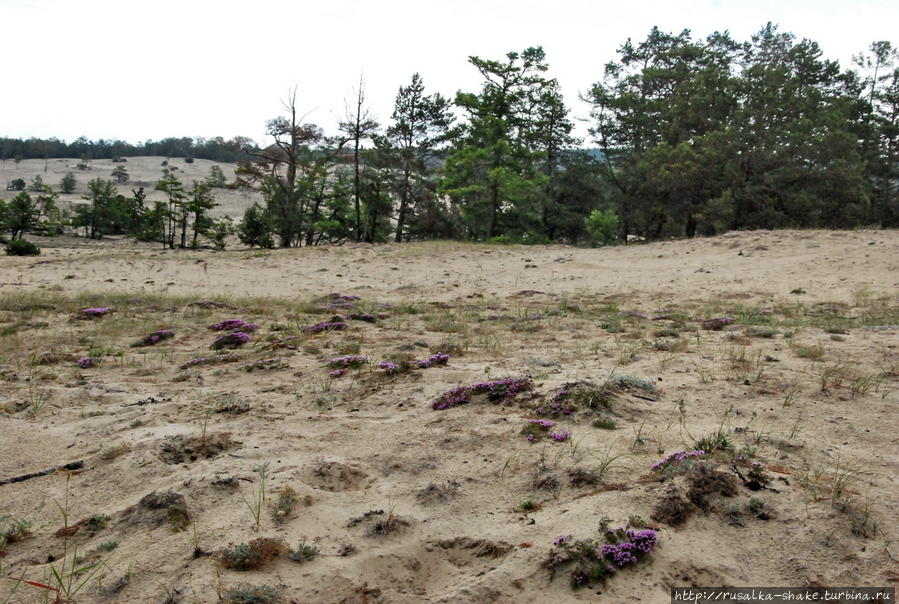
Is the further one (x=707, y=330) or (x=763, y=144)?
(x=763, y=144)

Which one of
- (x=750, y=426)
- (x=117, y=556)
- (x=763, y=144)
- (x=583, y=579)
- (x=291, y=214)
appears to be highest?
(x=763, y=144)

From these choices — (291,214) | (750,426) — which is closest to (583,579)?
(750,426)

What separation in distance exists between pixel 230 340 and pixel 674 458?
5.88m

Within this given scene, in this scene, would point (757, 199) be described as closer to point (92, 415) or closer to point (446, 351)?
point (446, 351)

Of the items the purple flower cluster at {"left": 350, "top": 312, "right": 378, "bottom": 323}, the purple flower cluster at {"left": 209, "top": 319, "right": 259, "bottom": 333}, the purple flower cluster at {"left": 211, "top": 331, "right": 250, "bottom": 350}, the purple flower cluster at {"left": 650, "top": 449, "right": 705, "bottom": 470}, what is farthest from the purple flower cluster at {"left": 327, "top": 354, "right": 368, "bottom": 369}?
the purple flower cluster at {"left": 650, "top": 449, "right": 705, "bottom": 470}

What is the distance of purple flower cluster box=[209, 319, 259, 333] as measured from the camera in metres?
8.30

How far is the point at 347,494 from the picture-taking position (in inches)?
132

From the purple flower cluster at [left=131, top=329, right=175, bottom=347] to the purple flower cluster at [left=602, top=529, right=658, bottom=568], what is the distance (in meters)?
6.87

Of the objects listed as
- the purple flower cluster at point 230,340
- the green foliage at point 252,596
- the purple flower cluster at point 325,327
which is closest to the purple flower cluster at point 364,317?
the purple flower cluster at point 325,327

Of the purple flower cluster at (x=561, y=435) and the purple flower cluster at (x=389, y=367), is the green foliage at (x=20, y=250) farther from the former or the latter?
the purple flower cluster at (x=561, y=435)

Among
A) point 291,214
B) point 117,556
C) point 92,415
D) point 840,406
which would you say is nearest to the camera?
point 117,556

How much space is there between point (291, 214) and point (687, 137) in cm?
2283

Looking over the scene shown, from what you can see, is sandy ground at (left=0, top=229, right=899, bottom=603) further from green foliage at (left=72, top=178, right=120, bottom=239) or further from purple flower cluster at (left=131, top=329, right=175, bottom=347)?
green foliage at (left=72, top=178, right=120, bottom=239)

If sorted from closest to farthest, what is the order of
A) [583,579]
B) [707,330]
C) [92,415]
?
[583,579] < [92,415] < [707,330]
